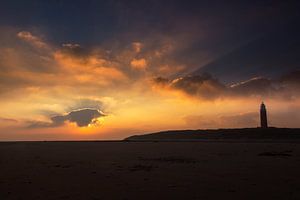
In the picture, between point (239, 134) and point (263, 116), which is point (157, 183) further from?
point (263, 116)

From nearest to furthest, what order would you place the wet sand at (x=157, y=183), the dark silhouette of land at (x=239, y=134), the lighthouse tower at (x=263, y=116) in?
the wet sand at (x=157, y=183), the dark silhouette of land at (x=239, y=134), the lighthouse tower at (x=263, y=116)

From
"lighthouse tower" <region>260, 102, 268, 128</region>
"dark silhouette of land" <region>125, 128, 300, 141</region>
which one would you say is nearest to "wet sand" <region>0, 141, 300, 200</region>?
"dark silhouette of land" <region>125, 128, 300, 141</region>

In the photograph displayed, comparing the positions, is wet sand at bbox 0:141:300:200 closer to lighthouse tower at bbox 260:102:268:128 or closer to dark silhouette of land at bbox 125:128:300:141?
dark silhouette of land at bbox 125:128:300:141

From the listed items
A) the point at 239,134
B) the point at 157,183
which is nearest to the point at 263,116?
the point at 239,134

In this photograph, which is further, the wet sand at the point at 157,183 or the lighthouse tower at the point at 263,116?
the lighthouse tower at the point at 263,116

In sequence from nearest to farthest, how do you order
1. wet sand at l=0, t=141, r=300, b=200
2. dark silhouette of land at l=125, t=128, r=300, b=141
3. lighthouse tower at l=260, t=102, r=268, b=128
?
wet sand at l=0, t=141, r=300, b=200 < dark silhouette of land at l=125, t=128, r=300, b=141 < lighthouse tower at l=260, t=102, r=268, b=128

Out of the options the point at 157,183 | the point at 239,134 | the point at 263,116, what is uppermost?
the point at 263,116

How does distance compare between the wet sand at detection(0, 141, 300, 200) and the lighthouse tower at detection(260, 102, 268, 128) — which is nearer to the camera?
the wet sand at detection(0, 141, 300, 200)

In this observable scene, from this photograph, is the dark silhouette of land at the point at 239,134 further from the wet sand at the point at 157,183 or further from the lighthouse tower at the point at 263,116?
the wet sand at the point at 157,183

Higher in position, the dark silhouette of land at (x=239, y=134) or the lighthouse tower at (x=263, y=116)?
the lighthouse tower at (x=263, y=116)

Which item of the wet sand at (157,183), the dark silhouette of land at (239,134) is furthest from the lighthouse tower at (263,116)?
the wet sand at (157,183)

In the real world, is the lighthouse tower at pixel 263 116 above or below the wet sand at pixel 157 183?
above

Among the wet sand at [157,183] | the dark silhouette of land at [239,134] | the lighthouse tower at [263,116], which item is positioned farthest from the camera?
the lighthouse tower at [263,116]

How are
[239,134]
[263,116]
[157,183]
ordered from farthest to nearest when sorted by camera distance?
[263,116]
[239,134]
[157,183]
